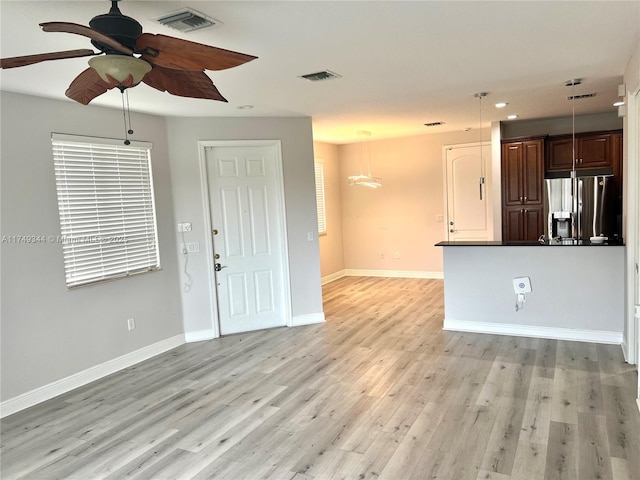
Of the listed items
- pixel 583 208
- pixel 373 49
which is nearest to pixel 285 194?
pixel 373 49

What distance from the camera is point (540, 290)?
467 centimetres

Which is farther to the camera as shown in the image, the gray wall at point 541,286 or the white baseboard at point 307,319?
the white baseboard at point 307,319

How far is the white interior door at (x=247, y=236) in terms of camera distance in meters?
5.30

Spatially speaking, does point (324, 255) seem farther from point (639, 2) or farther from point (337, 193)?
point (639, 2)

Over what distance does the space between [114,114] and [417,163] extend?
5235 millimetres

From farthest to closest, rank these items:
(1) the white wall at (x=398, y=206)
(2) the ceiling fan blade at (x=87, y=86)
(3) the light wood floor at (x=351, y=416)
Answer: (1) the white wall at (x=398, y=206)
(3) the light wood floor at (x=351, y=416)
(2) the ceiling fan blade at (x=87, y=86)

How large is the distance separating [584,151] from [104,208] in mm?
6191

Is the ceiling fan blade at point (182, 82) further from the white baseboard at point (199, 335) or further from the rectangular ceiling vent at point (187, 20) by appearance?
the white baseboard at point (199, 335)

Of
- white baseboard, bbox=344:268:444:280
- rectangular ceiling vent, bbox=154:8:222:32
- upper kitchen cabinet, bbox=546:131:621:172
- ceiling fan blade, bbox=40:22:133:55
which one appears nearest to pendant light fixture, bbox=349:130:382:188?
white baseboard, bbox=344:268:444:280

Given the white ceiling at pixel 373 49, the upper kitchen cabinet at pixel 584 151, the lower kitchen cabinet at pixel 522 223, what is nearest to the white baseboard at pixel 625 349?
the white ceiling at pixel 373 49

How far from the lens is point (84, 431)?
3.23 meters

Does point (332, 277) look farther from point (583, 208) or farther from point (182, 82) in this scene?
point (182, 82)

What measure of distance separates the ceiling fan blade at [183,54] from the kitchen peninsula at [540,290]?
3743 mm

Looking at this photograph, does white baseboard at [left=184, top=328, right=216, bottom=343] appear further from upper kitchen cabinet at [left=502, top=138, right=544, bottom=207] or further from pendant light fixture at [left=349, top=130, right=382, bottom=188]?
upper kitchen cabinet at [left=502, top=138, right=544, bottom=207]
